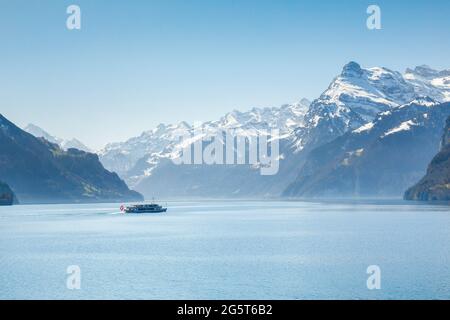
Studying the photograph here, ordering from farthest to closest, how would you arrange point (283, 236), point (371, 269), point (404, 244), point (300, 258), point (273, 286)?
1. point (283, 236)
2. point (404, 244)
3. point (300, 258)
4. point (371, 269)
5. point (273, 286)

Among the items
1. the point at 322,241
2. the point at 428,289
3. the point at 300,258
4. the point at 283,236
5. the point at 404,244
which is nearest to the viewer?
the point at 428,289

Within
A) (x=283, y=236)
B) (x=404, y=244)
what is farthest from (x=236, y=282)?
(x=283, y=236)

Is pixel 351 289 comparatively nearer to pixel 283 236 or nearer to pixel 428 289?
pixel 428 289

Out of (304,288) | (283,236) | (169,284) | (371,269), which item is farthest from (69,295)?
(283,236)

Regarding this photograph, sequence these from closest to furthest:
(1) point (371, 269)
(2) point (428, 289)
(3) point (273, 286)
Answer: (2) point (428, 289) → (3) point (273, 286) → (1) point (371, 269)

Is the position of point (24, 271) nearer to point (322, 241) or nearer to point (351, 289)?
point (351, 289)
